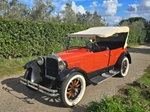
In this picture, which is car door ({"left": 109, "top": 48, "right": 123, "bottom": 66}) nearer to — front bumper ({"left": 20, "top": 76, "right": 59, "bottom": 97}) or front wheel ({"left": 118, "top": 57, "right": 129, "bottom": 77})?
front wheel ({"left": 118, "top": 57, "right": 129, "bottom": 77})

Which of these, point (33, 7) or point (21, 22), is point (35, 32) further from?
point (33, 7)

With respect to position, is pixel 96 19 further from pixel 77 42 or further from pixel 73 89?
pixel 73 89

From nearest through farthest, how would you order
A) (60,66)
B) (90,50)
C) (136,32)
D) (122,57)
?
(60,66) < (90,50) < (122,57) < (136,32)

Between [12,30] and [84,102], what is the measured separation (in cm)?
557

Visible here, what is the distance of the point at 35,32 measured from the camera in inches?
351

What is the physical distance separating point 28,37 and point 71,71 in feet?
18.4

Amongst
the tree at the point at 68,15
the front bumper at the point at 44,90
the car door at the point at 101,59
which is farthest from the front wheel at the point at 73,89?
the tree at the point at 68,15

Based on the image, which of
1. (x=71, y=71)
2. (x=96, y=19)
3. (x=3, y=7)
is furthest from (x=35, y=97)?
(x=96, y=19)

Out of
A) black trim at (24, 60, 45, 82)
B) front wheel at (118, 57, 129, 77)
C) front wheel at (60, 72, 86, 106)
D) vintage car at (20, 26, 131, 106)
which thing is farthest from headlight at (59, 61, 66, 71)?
front wheel at (118, 57, 129, 77)

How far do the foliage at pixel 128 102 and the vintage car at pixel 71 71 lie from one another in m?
0.58

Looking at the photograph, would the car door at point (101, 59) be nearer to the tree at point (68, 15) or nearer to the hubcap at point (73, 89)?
the hubcap at point (73, 89)

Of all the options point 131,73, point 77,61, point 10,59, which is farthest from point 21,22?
point 131,73

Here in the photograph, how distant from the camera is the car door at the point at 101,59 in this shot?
15.5ft

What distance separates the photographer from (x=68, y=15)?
25938 millimetres
